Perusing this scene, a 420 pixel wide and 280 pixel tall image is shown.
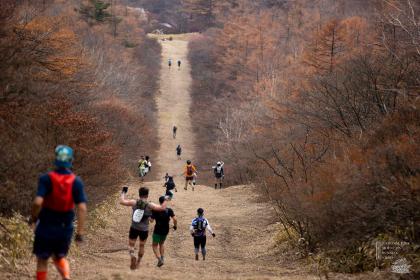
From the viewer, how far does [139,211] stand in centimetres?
1194

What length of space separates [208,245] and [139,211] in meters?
8.90

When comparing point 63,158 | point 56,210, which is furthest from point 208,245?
point 63,158

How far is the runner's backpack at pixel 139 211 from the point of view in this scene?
39.0 feet

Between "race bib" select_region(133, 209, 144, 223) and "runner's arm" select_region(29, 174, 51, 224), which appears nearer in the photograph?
"runner's arm" select_region(29, 174, 51, 224)

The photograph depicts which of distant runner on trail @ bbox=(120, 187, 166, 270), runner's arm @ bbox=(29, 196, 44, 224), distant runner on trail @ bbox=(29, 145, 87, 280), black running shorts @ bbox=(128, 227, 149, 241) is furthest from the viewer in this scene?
black running shorts @ bbox=(128, 227, 149, 241)

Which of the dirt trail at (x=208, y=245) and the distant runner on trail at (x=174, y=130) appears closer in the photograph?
the dirt trail at (x=208, y=245)

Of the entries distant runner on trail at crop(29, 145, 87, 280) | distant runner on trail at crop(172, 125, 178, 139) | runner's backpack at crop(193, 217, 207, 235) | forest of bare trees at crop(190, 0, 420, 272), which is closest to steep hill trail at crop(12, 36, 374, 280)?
runner's backpack at crop(193, 217, 207, 235)

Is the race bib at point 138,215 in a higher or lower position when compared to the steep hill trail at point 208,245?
higher

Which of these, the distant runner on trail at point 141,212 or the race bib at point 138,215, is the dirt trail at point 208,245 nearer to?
the distant runner on trail at point 141,212

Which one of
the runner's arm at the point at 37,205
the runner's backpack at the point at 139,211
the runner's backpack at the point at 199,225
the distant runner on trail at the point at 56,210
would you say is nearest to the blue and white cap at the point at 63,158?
the distant runner on trail at the point at 56,210

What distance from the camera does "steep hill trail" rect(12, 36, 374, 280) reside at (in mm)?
12402

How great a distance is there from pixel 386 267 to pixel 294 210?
11.7ft

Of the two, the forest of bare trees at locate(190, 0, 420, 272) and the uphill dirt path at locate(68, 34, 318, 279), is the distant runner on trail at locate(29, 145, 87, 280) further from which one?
the forest of bare trees at locate(190, 0, 420, 272)

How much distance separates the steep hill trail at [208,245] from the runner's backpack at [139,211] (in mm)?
1003
